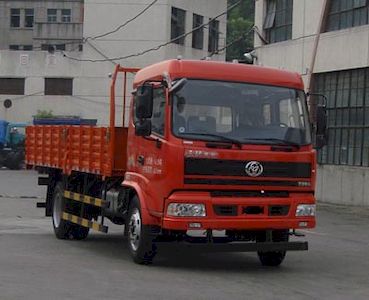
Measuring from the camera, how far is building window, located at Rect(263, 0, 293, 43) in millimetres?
27891

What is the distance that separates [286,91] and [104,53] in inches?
1678

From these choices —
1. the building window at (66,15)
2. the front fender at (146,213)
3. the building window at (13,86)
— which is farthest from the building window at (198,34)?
the front fender at (146,213)

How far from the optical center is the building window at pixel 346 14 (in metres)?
24.1

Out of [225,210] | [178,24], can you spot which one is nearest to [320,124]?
[225,210]

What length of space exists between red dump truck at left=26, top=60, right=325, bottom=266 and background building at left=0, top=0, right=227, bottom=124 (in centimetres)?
3828

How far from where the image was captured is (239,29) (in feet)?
264

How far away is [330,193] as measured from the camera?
25156mm

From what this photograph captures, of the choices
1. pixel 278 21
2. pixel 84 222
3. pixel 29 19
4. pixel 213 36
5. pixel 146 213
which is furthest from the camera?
pixel 29 19

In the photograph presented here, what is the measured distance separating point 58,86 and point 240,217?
4614cm

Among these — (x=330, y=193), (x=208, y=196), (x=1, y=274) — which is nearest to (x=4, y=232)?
(x=1, y=274)

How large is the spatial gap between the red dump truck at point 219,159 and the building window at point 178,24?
42086mm

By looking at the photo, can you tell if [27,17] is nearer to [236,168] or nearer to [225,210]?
[236,168]

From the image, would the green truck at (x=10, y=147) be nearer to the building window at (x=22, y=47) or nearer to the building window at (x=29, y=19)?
the building window at (x=22, y=47)

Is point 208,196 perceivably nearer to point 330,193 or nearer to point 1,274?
point 1,274
